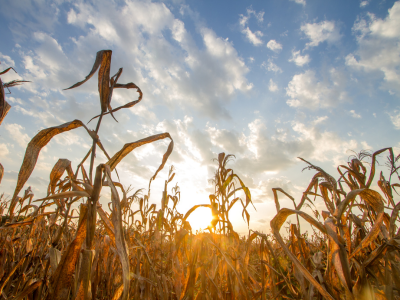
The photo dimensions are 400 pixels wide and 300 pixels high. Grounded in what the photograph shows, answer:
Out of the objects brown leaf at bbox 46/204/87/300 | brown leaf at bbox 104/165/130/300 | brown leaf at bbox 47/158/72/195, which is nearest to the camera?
brown leaf at bbox 104/165/130/300

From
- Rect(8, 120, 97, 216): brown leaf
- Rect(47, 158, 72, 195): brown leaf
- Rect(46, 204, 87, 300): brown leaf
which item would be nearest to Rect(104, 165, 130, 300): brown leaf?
Rect(46, 204, 87, 300): brown leaf

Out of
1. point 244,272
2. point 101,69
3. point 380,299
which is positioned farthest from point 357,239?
point 101,69

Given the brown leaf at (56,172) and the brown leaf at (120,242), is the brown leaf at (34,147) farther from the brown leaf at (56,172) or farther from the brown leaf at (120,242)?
the brown leaf at (120,242)

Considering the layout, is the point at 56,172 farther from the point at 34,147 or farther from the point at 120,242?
the point at 120,242

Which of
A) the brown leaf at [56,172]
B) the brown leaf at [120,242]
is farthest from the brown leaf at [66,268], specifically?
the brown leaf at [56,172]

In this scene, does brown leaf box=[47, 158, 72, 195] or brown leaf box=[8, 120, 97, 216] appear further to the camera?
brown leaf box=[47, 158, 72, 195]

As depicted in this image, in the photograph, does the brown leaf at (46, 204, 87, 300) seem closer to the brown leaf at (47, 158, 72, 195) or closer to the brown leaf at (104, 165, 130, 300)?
the brown leaf at (104, 165, 130, 300)

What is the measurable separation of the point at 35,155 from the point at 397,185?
3.27m

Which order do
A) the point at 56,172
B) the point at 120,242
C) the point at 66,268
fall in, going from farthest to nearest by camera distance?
the point at 56,172
the point at 66,268
the point at 120,242

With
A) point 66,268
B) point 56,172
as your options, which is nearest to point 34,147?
point 56,172

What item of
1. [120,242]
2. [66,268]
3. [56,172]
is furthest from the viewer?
[56,172]

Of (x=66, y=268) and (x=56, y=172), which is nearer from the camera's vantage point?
(x=66, y=268)

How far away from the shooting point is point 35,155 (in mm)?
946

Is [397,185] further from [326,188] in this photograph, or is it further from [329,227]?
[329,227]
